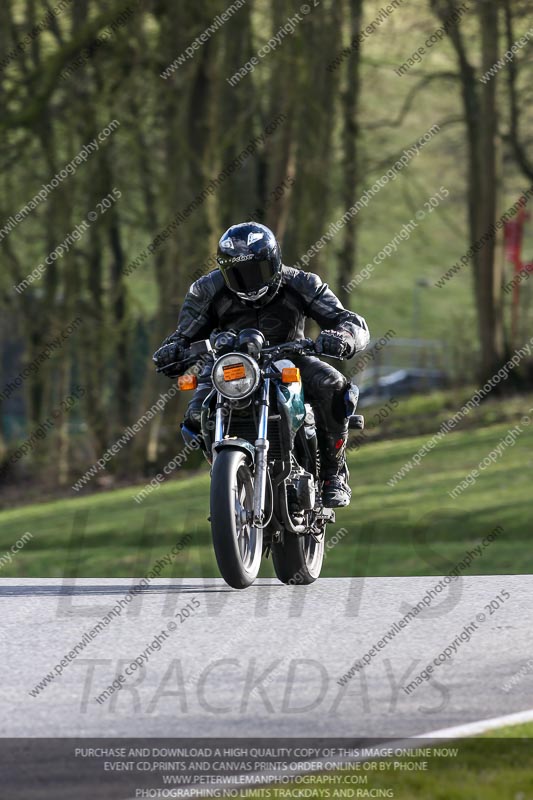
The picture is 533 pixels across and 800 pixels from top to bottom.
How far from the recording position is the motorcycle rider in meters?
7.90

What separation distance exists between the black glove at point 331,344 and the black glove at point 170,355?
2.88 ft

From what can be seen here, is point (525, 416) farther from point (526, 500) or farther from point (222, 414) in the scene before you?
point (222, 414)

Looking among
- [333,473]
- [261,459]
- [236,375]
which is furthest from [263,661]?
[333,473]

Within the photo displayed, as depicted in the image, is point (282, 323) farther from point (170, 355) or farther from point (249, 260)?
point (170, 355)

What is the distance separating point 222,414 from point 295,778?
338cm

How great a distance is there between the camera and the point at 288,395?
309 inches

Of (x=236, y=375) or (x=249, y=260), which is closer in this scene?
(x=236, y=375)

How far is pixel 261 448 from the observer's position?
24.8 ft

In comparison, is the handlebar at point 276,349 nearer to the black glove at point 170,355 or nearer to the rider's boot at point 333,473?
the black glove at point 170,355

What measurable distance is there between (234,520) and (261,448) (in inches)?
18.9

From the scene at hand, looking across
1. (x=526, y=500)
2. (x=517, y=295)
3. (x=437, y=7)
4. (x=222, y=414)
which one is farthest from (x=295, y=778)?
(x=517, y=295)

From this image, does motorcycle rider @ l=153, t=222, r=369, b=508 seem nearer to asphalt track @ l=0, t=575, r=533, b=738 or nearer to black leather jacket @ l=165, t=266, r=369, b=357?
black leather jacket @ l=165, t=266, r=369, b=357

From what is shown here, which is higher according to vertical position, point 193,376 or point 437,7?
point 193,376

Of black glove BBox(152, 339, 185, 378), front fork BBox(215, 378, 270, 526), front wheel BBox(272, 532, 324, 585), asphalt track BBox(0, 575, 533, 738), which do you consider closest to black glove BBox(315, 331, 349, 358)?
front fork BBox(215, 378, 270, 526)
